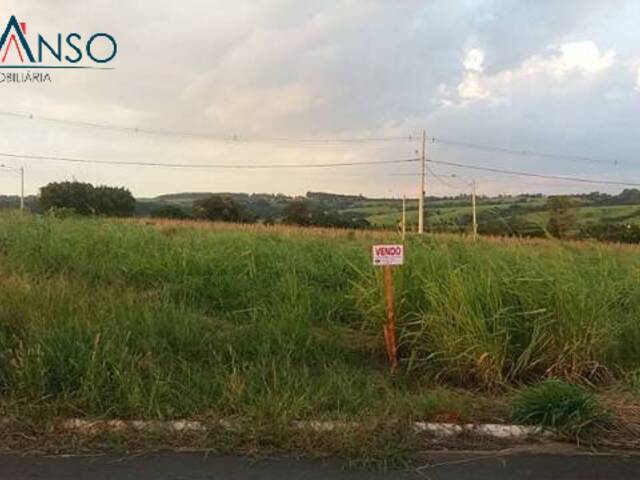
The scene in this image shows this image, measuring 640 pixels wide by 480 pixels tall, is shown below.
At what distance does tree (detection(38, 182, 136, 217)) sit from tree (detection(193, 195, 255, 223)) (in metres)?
8.40

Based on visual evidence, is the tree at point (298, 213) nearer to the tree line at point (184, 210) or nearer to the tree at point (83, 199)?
the tree line at point (184, 210)

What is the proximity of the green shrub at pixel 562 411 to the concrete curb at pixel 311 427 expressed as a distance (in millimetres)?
113

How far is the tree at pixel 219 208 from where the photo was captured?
3922cm

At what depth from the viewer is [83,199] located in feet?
69.8

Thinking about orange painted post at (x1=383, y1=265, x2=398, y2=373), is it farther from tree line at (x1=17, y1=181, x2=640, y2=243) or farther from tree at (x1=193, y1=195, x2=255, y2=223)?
tree at (x1=193, y1=195, x2=255, y2=223)

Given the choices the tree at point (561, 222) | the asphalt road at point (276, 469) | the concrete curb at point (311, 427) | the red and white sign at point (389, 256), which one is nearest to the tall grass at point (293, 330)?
the concrete curb at point (311, 427)

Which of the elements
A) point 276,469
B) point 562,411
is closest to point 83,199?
point 276,469

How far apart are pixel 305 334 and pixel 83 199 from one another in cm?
1695

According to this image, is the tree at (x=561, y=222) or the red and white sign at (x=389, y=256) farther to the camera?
the tree at (x=561, y=222)

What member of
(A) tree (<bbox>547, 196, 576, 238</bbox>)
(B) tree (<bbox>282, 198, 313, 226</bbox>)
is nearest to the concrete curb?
(A) tree (<bbox>547, 196, 576, 238</bbox>)

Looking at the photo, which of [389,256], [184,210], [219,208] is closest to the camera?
[389,256]

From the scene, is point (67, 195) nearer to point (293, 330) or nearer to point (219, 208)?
point (293, 330)

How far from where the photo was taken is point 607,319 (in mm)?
6238

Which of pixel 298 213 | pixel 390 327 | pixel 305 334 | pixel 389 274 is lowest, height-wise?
pixel 305 334
